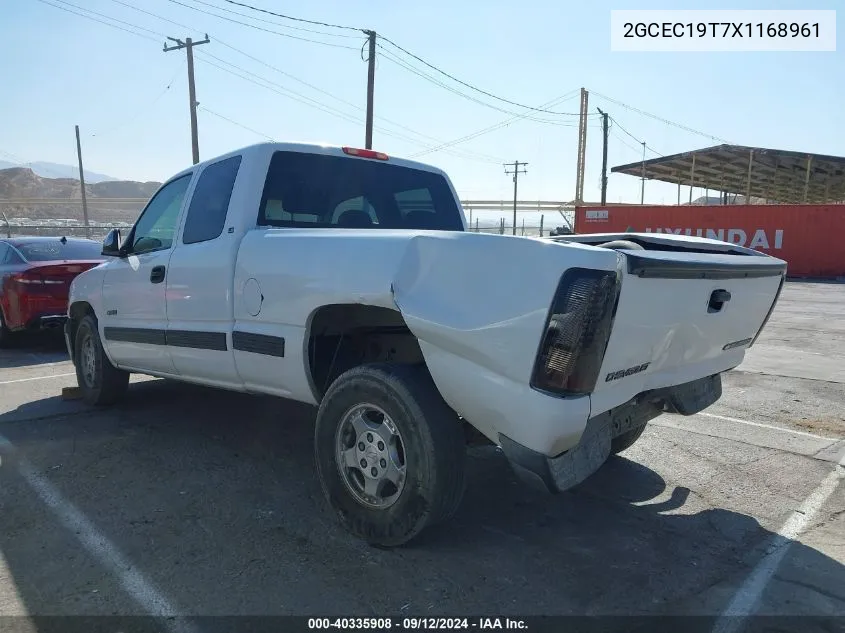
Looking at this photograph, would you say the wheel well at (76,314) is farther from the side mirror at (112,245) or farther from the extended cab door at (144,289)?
the side mirror at (112,245)

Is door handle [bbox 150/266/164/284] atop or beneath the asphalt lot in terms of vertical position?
atop

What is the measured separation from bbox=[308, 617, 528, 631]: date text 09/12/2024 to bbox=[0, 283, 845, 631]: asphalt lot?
52 mm

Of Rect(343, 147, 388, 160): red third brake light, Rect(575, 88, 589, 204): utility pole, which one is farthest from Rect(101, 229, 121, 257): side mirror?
Rect(575, 88, 589, 204): utility pole

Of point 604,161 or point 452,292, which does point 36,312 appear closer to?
point 452,292

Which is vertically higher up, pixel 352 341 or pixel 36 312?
pixel 352 341

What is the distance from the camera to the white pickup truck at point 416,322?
256cm

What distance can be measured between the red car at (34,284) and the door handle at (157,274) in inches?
183

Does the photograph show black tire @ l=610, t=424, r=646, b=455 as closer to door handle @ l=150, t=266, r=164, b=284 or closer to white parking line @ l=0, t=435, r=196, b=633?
white parking line @ l=0, t=435, r=196, b=633

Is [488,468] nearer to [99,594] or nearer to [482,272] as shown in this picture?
[482,272]

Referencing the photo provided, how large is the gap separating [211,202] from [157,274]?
0.74 m

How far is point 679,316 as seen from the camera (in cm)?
292

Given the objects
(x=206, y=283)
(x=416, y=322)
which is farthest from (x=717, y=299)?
(x=206, y=283)

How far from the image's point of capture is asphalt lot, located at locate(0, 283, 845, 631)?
2.76 metres

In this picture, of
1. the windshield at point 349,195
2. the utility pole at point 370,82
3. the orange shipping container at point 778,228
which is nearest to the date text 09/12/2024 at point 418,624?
the windshield at point 349,195
